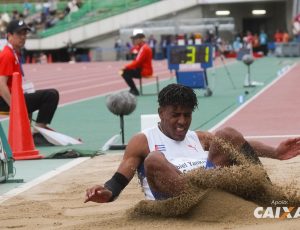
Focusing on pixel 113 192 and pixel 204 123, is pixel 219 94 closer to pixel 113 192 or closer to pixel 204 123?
pixel 204 123

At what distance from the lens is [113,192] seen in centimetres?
694

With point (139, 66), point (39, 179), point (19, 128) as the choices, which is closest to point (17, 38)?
point (19, 128)

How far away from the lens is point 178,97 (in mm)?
7094

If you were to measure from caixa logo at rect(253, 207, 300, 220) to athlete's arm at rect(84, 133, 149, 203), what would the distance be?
95 centimetres

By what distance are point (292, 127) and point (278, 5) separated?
54274 mm

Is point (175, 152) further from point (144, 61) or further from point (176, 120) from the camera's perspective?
point (144, 61)

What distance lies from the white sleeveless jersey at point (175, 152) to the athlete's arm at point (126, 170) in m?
0.06

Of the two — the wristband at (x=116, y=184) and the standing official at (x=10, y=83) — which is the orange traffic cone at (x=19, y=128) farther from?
the wristband at (x=116, y=184)

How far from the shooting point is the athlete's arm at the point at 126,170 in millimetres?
6852

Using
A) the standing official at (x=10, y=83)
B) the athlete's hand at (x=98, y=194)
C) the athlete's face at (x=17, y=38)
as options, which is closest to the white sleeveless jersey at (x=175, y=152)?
the athlete's hand at (x=98, y=194)

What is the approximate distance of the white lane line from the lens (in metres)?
9.16

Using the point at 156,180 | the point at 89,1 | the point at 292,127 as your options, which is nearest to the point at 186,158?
the point at 156,180

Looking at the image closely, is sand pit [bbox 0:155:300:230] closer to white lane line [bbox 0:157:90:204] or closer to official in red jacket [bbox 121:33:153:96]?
white lane line [bbox 0:157:90:204]

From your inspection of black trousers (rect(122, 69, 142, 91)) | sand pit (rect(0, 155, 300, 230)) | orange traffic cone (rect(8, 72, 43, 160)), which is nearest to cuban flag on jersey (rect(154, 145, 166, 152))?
sand pit (rect(0, 155, 300, 230))
